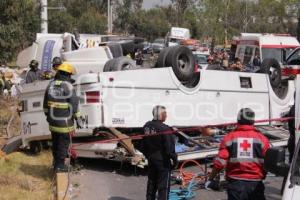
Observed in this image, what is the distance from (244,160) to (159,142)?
5.88ft

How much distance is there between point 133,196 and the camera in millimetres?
8422

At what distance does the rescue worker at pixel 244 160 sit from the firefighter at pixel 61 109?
3.76 meters

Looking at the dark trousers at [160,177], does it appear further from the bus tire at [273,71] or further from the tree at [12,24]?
the tree at [12,24]

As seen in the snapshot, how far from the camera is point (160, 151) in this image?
7203 millimetres

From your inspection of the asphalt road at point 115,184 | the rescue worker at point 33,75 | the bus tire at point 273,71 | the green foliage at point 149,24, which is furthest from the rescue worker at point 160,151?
the green foliage at point 149,24

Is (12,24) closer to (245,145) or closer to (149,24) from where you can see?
(245,145)

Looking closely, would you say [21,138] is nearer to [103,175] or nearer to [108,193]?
[103,175]

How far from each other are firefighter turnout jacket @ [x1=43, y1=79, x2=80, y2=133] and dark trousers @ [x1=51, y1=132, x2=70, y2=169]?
0.33 feet

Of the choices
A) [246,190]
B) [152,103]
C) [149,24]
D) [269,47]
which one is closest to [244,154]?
[246,190]

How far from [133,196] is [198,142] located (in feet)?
Answer: 7.19

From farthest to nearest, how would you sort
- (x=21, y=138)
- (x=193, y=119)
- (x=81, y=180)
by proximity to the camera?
1. (x=21, y=138)
2. (x=193, y=119)
3. (x=81, y=180)

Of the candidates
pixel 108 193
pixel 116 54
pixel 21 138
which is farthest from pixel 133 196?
pixel 116 54

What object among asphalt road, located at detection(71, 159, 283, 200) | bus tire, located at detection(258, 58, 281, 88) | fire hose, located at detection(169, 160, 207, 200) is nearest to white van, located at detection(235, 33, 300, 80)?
bus tire, located at detection(258, 58, 281, 88)

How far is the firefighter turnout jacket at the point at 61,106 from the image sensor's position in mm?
8867
